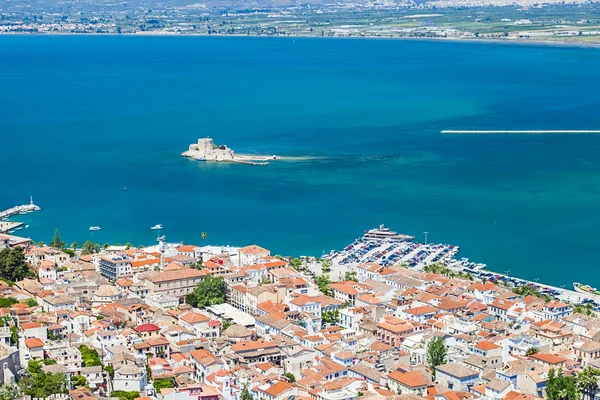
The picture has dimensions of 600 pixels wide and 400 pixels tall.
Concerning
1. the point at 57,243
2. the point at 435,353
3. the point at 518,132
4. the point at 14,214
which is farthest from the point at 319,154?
the point at 435,353

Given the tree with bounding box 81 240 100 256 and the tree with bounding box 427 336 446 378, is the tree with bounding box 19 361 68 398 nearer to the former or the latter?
the tree with bounding box 427 336 446 378

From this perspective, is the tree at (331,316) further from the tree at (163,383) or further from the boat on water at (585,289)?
the boat on water at (585,289)

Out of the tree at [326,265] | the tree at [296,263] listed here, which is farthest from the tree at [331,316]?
the tree at [296,263]

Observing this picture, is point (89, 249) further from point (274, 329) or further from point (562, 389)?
point (562, 389)

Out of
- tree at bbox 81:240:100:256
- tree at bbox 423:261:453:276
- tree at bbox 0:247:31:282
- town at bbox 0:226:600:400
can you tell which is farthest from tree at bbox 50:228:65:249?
tree at bbox 423:261:453:276

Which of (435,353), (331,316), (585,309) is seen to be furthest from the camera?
(585,309)
